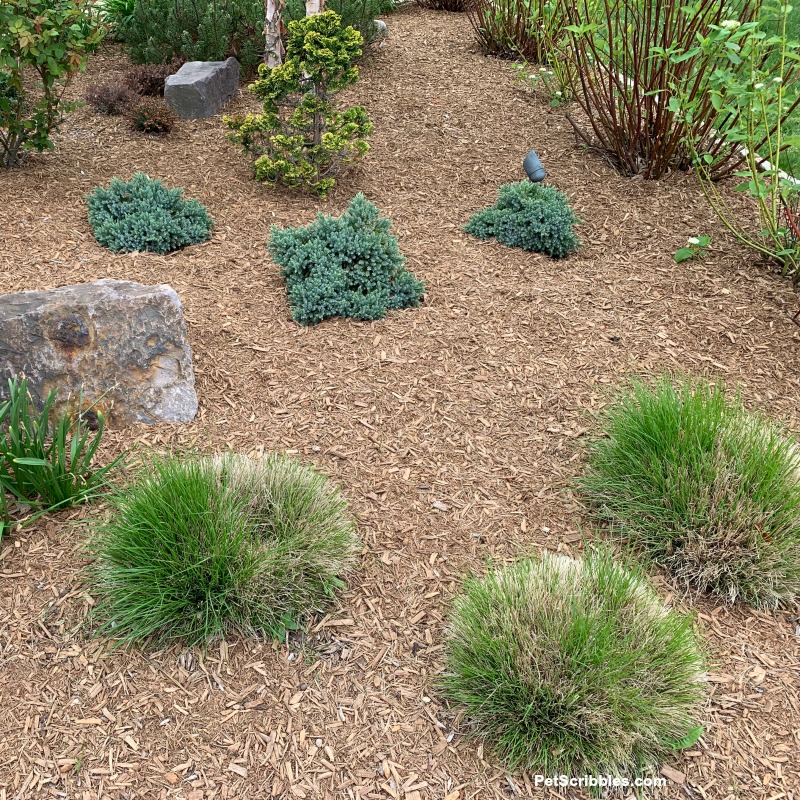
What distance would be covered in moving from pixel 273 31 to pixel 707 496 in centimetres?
558

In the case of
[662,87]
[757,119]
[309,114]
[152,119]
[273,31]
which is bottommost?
[152,119]

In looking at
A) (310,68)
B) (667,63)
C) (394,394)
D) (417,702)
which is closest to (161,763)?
(417,702)

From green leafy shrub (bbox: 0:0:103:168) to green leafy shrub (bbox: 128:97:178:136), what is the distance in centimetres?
→ 79

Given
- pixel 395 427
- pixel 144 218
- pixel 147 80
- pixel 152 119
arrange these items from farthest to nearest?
pixel 147 80 < pixel 152 119 < pixel 144 218 < pixel 395 427

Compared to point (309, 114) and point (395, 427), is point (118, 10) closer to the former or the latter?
point (309, 114)

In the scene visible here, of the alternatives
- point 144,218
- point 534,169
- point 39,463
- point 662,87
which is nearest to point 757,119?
point 662,87

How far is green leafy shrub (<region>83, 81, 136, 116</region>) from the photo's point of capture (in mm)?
6512

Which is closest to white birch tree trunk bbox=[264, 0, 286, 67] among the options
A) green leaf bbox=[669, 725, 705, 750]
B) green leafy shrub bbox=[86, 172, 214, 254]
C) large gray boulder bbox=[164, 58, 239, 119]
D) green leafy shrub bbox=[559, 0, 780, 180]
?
large gray boulder bbox=[164, 58, 239, 119]

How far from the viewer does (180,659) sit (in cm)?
255

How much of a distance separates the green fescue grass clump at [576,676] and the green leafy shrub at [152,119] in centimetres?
521

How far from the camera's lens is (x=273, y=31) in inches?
256

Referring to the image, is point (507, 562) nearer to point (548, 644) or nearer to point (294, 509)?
point (548, 644)

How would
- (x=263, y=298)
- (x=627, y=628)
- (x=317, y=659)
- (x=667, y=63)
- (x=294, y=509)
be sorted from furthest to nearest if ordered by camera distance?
1. (x=667, y=63)
2. (x=263, y=298)
3. (x=294, y=509)
4. (x=317, y=659)
5. (x=627, y=628)

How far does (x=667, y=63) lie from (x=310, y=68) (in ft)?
8.04
